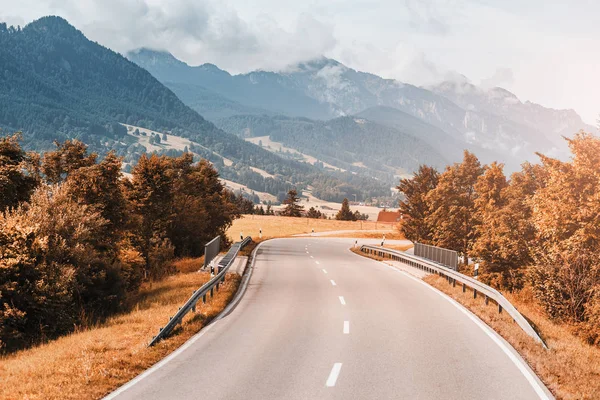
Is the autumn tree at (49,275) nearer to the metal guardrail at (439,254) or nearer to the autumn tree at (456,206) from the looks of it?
the metal guardrail at (439,254)

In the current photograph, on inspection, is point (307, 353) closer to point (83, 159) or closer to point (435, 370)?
point (435, 370)

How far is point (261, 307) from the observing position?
1686cm

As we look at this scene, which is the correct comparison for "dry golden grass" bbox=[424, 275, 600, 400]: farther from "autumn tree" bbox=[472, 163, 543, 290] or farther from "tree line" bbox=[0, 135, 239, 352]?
"tree line" bbox=[0, 135, 239, 352]

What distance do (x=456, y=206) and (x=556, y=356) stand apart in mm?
33632

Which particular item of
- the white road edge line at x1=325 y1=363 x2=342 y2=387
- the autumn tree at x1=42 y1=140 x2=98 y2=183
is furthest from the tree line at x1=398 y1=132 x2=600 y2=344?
the autumn tree at x1=42 y1=140 x2=98 y2=183

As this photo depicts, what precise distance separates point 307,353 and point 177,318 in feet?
12.1

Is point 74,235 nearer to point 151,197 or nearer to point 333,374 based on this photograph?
point 333,374

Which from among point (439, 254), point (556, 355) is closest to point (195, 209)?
point (439, 254)

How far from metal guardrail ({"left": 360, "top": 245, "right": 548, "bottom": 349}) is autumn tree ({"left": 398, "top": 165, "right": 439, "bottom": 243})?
9047 millimetres

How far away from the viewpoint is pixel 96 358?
1038cm

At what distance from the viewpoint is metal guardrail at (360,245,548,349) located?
515 inches

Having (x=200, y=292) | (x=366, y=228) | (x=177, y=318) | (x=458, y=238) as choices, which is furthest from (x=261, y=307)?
(x=366, y=228)

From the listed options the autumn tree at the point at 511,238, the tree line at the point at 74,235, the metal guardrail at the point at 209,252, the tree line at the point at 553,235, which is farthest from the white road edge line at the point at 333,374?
the autumn tree at the point at 511,238

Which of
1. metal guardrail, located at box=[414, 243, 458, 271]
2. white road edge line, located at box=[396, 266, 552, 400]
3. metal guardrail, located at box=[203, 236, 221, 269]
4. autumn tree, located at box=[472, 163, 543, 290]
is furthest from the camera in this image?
autumn tree, located at box=[472, 163, 543, 290]
